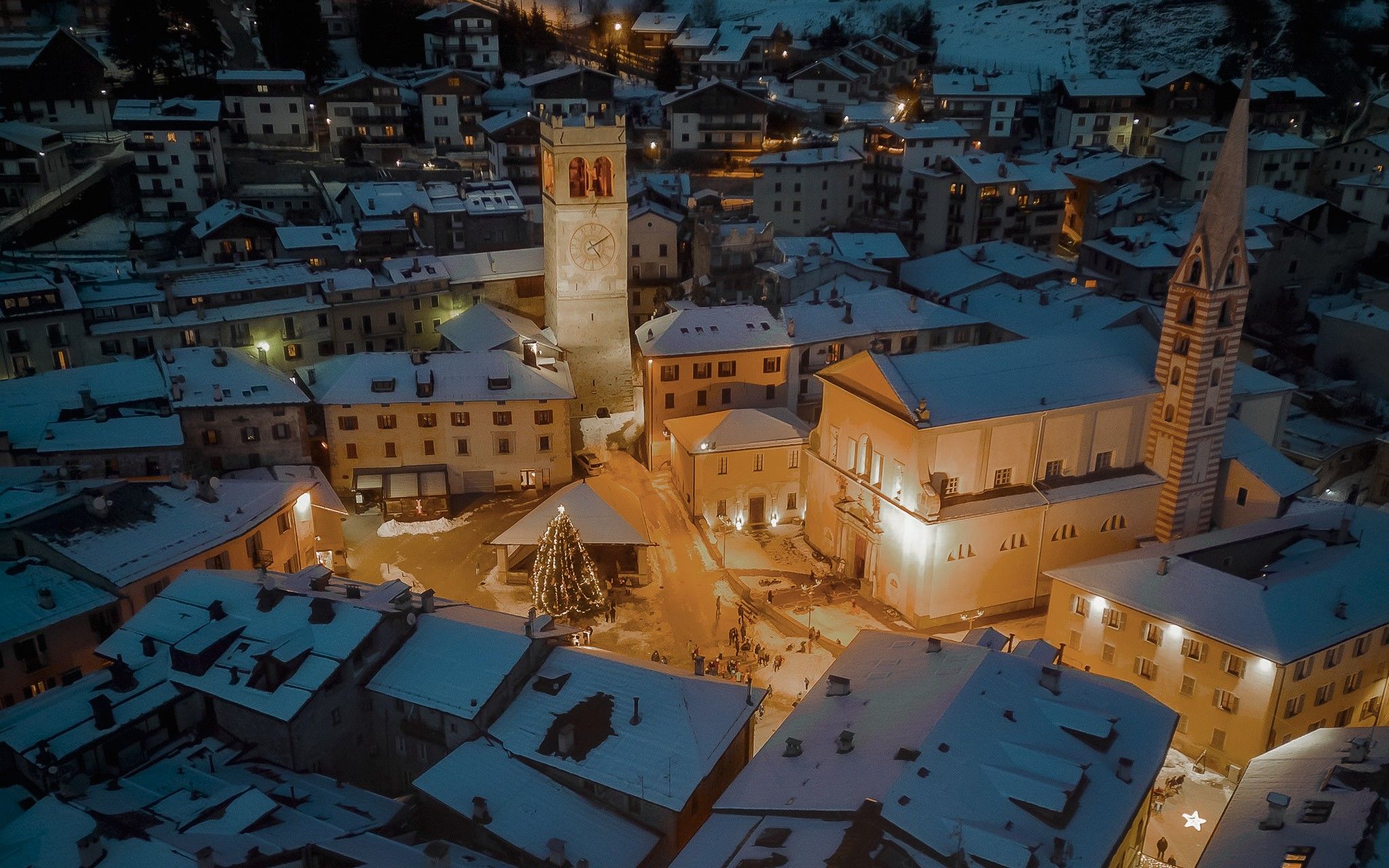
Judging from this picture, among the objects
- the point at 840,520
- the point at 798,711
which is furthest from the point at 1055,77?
the point at 798,711

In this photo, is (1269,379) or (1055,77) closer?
(1269,379)

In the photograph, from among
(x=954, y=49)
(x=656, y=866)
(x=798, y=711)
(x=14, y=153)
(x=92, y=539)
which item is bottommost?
(x=656, y=866)

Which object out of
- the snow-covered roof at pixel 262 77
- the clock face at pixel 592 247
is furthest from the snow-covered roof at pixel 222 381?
the snow-covered roof at pixel 262 77

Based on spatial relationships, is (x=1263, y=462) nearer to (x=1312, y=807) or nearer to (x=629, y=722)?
(x=1312, y=807)

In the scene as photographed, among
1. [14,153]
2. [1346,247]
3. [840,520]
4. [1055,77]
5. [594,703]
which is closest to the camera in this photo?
[594,703]

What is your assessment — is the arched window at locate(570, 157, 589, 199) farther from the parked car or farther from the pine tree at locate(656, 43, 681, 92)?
the pine tree at locate(656, 43, 681, 92)

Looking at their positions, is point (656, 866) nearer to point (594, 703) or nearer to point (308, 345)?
point (594, 703)

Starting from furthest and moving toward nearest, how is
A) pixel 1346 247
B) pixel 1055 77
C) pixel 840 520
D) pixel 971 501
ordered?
pixel 1055 77
pixel 1346 247
pixel 840 520
pixel 971 501

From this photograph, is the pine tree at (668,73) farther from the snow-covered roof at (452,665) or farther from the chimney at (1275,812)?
the chimney at (1275,812)

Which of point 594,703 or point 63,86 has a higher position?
point 63,86
